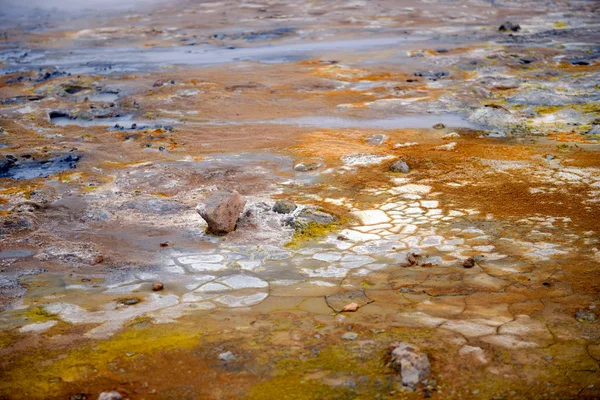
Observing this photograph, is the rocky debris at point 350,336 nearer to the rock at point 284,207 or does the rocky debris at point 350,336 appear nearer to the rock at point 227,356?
the rock at point 227,356

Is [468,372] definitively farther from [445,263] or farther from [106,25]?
[106,25]

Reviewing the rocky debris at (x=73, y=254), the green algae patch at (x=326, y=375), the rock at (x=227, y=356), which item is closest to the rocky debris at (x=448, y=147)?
the rocky debris at (x=73, y=254)

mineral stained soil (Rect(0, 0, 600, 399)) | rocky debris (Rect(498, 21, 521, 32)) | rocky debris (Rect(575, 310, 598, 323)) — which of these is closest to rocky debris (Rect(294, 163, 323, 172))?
mineral stained soil (Rect(0, 0, 600, 399))

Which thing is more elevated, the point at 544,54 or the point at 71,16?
the point at 71,16

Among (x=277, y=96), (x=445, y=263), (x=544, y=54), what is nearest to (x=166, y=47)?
(x=277, y=96)

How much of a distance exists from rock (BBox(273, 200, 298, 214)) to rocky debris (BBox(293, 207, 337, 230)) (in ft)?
0.45

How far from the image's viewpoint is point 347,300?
192 inches

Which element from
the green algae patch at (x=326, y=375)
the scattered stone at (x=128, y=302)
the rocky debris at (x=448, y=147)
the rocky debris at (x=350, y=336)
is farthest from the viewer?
the rocky debris at (x=448, y=147)

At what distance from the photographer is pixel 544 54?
56.1 feet

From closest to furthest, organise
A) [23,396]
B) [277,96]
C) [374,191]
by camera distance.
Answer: [23,396], [374,191], [277,96]

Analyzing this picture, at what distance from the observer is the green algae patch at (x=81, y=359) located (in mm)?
3723

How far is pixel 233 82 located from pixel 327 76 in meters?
2.40

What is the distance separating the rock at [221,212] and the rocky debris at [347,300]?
6.26 feet

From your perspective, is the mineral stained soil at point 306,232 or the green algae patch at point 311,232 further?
the green algae patch at point 311,232
